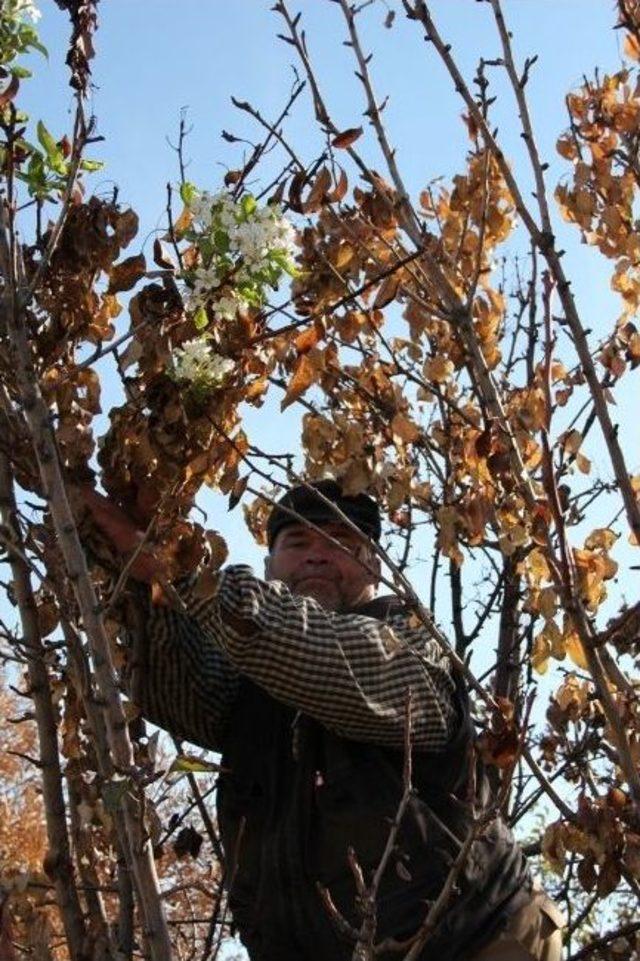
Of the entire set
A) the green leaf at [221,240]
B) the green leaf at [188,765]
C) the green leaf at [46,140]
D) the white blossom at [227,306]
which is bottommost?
the green leaf at [188,765]

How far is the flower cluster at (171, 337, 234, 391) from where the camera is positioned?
2.67m

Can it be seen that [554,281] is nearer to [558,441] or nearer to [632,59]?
[558,441]

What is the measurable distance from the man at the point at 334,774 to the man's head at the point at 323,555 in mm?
259

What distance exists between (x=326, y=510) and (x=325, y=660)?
0.66 m

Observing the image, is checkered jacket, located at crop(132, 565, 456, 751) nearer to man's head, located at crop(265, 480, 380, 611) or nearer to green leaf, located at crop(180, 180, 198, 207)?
man's head, located at crop(265, 480, 380, 611)

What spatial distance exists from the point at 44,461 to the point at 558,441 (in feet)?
3.52

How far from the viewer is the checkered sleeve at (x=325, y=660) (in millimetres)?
3117

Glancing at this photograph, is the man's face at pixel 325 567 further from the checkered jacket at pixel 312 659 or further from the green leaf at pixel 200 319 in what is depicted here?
the green leaf at pixel 200 319

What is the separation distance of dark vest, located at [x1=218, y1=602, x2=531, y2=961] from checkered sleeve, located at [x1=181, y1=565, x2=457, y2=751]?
10 cm

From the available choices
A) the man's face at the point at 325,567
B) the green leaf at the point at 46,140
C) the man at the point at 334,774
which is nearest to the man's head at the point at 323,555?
the man's face at the point at 325,567

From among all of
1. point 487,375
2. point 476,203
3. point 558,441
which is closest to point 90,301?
point 487,375

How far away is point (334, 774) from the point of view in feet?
10.5

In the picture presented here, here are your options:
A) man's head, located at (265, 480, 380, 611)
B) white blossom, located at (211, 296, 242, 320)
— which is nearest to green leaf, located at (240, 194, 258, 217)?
white blossom, located at (211, 296, 242, 320)

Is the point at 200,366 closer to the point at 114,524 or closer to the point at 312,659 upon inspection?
the point at 114,524
